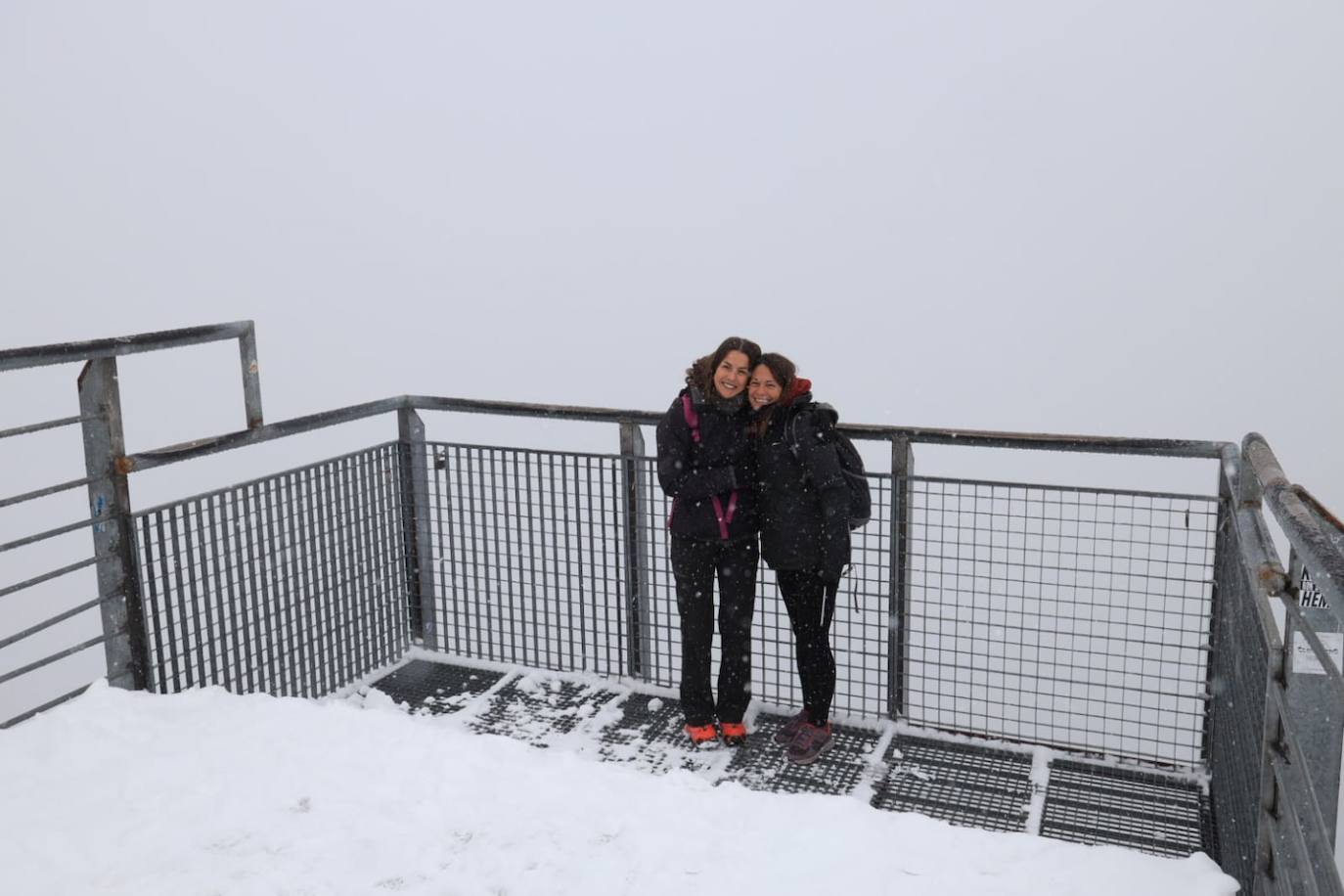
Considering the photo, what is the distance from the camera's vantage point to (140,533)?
→ 447 centimetres

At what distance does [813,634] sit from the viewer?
4.82 metres

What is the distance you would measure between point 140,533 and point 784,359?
2580 mm

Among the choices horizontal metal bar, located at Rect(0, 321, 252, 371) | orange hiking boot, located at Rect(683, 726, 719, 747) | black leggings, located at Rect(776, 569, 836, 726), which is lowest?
orange hiking boot, located at Rect(683, 726, 719, 747)

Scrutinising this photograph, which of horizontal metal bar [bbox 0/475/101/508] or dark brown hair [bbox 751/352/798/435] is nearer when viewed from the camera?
horizontal metal bar [bbox 0/475/101/508]

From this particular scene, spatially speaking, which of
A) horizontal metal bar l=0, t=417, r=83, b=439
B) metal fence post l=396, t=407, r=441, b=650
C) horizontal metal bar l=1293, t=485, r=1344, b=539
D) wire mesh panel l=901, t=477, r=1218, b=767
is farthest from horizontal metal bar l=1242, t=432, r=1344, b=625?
metal fence post l=396, t=407, r=441, b=650

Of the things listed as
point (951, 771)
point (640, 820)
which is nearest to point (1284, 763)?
point (640, 820)

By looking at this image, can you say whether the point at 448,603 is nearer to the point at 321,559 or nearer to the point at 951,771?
the point at 321,559

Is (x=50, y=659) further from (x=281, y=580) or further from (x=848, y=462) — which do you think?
(x=848, y=462)

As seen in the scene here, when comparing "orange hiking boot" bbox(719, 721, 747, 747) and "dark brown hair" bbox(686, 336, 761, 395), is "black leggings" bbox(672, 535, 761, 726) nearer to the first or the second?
"orange hiking boot" bbox(719, 721, 747, 747)

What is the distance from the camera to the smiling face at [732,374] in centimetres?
457

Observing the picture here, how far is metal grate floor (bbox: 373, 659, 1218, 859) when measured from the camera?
425cm

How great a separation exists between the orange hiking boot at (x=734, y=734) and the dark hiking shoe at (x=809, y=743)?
8.4 inches

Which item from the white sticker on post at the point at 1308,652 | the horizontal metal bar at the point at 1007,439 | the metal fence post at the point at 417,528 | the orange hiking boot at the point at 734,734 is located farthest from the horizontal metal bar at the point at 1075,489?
the metal fence post at the point at 417,528

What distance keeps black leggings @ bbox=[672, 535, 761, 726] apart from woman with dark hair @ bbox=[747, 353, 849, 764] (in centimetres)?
17
